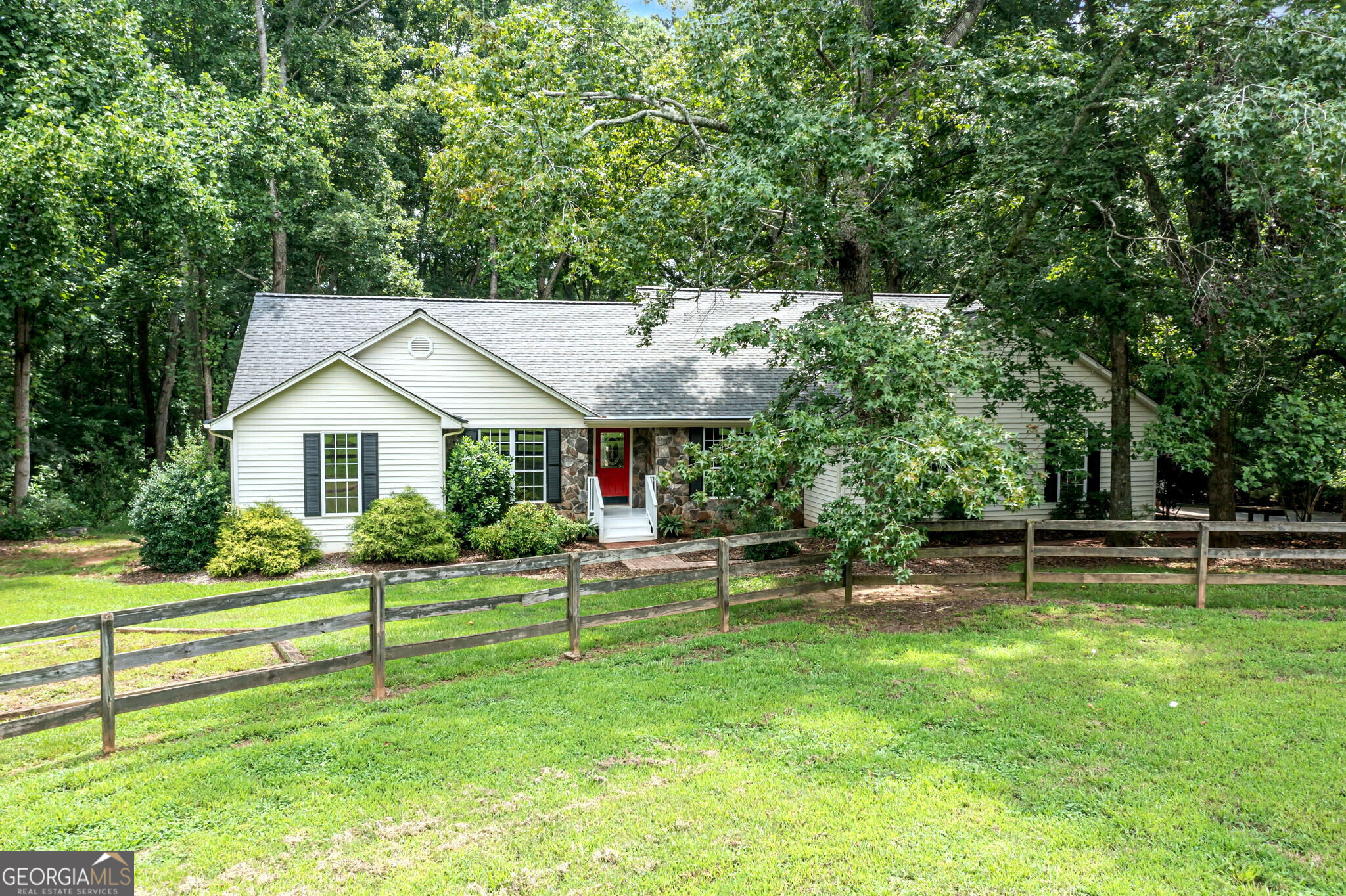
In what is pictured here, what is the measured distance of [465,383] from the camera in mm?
15977

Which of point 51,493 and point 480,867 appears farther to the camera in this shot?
point 51,493

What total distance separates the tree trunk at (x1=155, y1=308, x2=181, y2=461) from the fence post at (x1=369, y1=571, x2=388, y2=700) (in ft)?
76.2

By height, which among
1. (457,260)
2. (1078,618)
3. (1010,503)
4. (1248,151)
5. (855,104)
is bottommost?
(1078,618)

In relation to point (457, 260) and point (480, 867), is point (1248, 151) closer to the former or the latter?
point (480, 867)

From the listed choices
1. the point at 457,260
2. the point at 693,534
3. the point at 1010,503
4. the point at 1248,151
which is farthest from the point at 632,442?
the point at 457,260

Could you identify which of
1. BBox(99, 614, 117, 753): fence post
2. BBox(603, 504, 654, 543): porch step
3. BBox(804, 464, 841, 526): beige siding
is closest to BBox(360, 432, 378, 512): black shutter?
BBox(603, 504, 654, 543): porch step

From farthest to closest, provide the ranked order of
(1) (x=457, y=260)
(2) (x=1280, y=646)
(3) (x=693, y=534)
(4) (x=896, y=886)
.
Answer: (1) (x=457, y=260)
(3) (x=693, y=534)
(2) (x=1280, y=646)
(4) (x=896, y=886)

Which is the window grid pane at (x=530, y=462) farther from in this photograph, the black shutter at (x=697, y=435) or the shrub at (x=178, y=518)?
the shrub at (x=178, y=518)

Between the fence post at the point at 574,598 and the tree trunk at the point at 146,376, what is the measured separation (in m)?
24.7

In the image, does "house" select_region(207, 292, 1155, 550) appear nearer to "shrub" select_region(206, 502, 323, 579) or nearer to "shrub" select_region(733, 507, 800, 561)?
"shrub" select_region(206, 502, 323, 579)

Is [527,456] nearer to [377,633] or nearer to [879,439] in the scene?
[879,439]

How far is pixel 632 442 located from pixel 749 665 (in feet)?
35.4

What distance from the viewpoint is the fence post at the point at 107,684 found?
18.1 ft

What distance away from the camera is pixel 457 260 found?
34.6m
